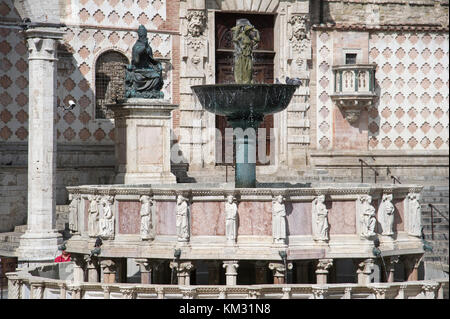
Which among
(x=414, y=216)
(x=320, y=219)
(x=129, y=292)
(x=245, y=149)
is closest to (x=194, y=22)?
(x=245, y=149)

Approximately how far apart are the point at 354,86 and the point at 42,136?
12.2 m

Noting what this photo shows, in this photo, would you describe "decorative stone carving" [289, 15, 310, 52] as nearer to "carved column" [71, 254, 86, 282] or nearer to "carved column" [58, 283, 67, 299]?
"carved column" [71, 254, 86, 282]

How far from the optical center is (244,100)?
59.8 ft

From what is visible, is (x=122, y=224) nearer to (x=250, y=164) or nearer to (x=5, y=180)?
(x=250, y=164)

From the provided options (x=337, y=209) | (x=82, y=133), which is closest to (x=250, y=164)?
(x=337, y=209)

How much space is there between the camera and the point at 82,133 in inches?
1153

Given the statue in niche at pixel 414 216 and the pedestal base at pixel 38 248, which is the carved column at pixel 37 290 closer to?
the pedestal base at pixel 38 248

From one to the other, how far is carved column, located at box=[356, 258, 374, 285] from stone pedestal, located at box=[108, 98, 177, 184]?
34.2 feet

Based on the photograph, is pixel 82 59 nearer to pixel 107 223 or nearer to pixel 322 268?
pixel 107 223

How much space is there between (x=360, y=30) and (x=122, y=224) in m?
17.1

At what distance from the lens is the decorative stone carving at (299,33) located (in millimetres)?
31641

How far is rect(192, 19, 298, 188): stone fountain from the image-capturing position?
18.2 meters
